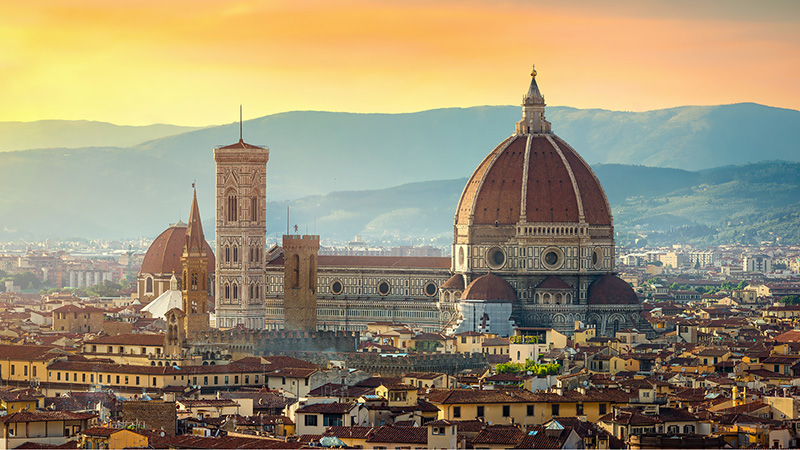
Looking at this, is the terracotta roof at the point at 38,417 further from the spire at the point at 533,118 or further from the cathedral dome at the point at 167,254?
the cathedral dome at the point at 167,254

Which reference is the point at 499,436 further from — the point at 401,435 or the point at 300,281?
the point at 300,281

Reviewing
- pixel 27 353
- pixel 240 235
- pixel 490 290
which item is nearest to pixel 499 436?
pixel 27 353

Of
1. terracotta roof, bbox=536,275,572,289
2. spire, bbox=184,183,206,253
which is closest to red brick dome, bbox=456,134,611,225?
terracotta roof, bbox=536,275,572,289

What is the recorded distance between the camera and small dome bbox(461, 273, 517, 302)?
128 meters

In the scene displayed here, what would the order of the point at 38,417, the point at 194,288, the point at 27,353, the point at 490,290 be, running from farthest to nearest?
the point at 490,290, the point at 194,288, the point at 27,353, the point at 38,417

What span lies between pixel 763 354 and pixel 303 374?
1125 inches

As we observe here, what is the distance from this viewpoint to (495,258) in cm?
13475

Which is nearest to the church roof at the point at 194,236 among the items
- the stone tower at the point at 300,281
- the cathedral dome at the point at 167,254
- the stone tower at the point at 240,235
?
the stone tower at the point at 240,235

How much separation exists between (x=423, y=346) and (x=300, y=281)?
2713 centimetres

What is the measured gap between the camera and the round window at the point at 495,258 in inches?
5290

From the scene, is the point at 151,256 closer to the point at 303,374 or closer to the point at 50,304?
the point at 50,304

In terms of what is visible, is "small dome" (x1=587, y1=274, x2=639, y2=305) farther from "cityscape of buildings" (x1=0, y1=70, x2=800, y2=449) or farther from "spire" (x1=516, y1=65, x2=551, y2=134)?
"spire" (x1=516, y1=65, x2=551, y2=134)

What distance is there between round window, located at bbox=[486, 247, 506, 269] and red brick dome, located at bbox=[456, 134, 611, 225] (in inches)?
69.8

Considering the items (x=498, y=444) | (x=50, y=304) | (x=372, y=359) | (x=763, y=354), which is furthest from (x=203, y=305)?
(x=498, y=444)
